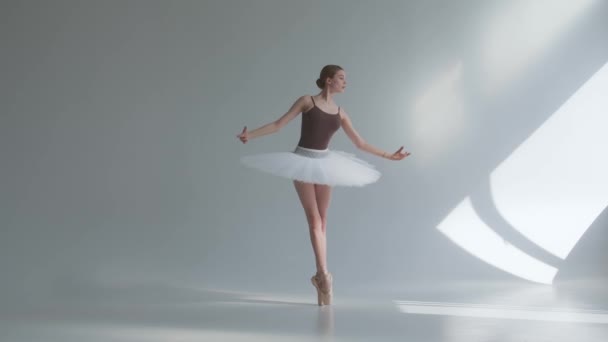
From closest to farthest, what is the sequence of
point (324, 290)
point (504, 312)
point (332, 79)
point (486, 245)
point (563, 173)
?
point (504, 312) → point (324, 290) → point (332, 79) → point (486, 245) → point (563, 173)

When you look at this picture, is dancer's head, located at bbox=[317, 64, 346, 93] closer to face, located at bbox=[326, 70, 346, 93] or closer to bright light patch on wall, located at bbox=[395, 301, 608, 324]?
face, located at bbox=[326, 70, 346, 93]

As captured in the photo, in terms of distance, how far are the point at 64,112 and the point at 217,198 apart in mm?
1160

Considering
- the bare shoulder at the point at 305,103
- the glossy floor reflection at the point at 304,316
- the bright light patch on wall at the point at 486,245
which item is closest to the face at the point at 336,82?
the bare shoulder at the point at 305,103

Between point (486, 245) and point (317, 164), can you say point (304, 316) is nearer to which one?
point (317, 164)

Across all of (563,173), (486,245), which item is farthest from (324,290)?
(563,173)

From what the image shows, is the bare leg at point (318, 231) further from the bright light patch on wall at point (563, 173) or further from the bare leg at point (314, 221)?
the bright light patch on wall at point (563, 173)

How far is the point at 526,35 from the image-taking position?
5.34 metres

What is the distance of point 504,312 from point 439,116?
2.00 metres

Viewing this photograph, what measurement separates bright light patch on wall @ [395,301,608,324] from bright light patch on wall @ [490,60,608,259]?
1.58 meters

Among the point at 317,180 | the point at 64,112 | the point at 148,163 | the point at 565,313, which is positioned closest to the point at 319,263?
the point at 317,180

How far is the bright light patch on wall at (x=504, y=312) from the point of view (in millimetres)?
3361

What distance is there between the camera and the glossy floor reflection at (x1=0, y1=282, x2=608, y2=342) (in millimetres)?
2811

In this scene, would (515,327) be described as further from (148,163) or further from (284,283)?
(148,163)

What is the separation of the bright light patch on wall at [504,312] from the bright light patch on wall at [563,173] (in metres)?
1.58
